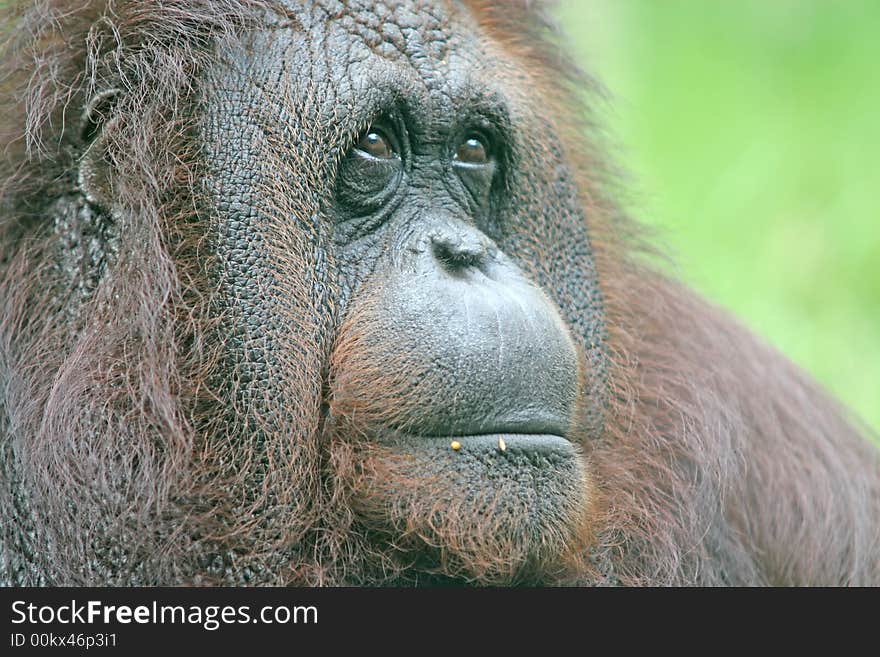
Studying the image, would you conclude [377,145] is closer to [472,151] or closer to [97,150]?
[472,151]

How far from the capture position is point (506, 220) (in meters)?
3.08

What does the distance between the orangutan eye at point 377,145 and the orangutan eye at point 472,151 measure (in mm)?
179

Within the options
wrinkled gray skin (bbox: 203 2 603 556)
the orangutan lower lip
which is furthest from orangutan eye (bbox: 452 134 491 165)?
the orangutan lower lip

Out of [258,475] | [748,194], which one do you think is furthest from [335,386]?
[748,194]

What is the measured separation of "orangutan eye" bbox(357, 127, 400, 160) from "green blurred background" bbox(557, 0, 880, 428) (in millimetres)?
2512

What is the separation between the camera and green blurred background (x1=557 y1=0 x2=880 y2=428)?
6.09m

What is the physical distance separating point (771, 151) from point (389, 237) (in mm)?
4932

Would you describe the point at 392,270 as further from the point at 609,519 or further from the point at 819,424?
the point at 819,424

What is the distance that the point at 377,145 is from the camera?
282 cm

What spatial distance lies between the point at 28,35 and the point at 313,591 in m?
1.41

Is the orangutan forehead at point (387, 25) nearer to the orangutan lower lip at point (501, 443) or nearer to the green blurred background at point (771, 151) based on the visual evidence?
the orangutan lower lip at point (501, 443)

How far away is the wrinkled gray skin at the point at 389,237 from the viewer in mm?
2623

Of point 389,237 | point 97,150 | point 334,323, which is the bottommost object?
point 334,323

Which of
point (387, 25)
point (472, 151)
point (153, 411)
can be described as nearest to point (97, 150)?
point (153, 411)
